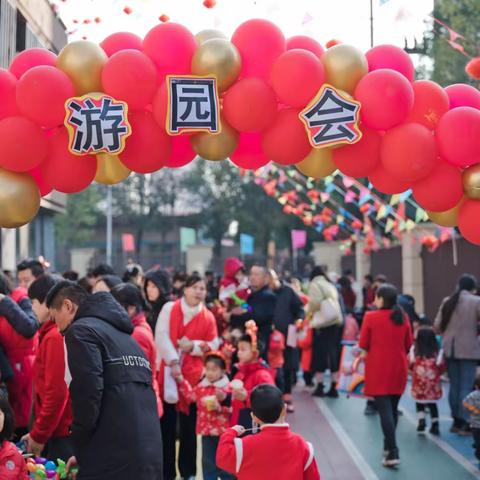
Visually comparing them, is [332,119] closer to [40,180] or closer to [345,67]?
[345,67]

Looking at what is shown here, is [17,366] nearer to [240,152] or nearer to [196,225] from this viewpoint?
[240,152]

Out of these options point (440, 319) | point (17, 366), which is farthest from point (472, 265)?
point (17, 366)

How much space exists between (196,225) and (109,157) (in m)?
49.4

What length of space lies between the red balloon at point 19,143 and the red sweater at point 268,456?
214 centimetres

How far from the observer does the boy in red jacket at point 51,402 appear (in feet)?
17.6

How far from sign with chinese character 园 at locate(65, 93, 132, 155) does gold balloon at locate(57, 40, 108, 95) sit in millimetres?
125

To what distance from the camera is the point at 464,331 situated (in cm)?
1026

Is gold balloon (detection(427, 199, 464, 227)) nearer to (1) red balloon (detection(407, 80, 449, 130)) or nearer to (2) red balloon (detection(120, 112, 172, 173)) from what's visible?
(1) red balloon (detection(407, 80, 449, 130))

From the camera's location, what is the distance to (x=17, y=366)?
6.90 m

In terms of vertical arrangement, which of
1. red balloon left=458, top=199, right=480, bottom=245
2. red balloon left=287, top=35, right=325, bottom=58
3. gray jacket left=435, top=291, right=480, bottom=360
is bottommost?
gray jacket left=435, top=291, right=480, bottom=360

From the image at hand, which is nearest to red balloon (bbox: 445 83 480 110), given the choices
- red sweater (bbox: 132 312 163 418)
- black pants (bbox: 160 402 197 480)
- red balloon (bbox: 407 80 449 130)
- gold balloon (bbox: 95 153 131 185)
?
red balloon (bbox: 407 80 449 130)

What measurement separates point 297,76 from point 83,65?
135 centimetres

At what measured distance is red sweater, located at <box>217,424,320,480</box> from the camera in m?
4.74

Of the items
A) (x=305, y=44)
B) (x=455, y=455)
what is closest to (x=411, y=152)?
(x=305, y=44)
